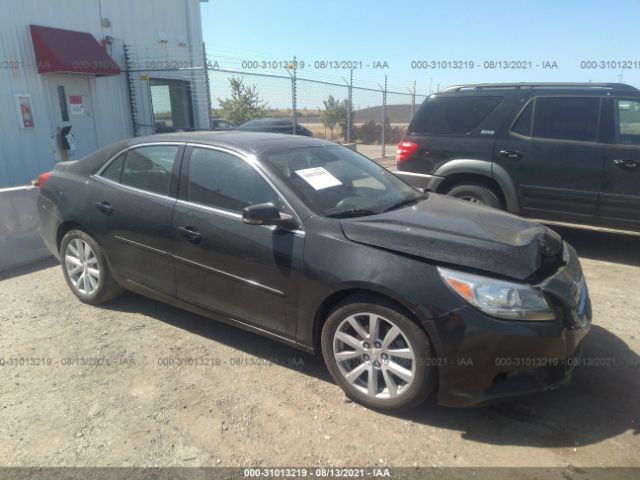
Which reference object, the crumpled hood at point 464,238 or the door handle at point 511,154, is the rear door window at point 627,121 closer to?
the door handle at point 511,154

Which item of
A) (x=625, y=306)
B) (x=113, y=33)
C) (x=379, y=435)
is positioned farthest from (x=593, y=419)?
(x=113, y=33)

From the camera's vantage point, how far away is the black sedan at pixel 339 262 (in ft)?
8.58

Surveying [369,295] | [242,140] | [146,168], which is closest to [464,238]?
[369,295]

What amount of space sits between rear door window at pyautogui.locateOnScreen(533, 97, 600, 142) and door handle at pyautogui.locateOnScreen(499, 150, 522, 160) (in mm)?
284

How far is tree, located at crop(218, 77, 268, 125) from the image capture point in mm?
12370

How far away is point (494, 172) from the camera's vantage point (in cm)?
A: 595

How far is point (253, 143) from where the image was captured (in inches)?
141

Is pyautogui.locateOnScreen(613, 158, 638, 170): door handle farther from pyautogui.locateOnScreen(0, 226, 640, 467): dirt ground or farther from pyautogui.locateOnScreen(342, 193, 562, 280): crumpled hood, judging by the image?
pyautogui.locateOnScreen(342, 193, 562, 280): crumpled hood

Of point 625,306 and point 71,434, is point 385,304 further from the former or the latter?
point 625,306

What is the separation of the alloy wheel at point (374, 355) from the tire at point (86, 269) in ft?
7.59

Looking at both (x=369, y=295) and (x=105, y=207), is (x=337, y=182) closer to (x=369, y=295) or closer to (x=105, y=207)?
(x=369, y=295)

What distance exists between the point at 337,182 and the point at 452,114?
137 inches

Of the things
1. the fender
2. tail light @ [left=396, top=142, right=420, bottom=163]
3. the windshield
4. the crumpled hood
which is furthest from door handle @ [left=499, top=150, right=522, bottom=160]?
the crumpled hood

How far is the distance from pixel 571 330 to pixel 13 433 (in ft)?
10.4
